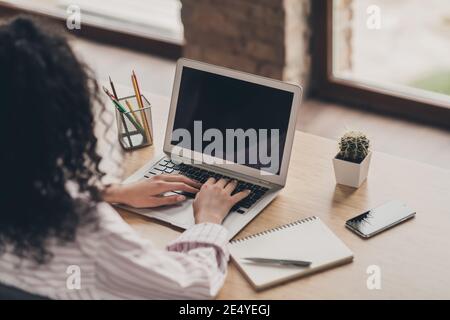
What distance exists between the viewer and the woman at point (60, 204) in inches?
49.8

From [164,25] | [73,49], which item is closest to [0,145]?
[73,49]

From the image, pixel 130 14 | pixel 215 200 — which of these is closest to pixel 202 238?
pixel 215 200

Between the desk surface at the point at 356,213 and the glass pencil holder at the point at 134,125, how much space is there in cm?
3

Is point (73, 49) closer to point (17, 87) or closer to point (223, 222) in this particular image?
point (17, 87)

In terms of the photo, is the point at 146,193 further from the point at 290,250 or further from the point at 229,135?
the point at 290,250

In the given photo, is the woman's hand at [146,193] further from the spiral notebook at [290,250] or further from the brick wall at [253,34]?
the brick wall at [253,34]

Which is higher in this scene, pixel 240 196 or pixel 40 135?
pixel 40 135

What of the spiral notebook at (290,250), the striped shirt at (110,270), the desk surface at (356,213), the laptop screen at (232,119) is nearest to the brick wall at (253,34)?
the desk surface at (356,213)

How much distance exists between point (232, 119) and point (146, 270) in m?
0.52

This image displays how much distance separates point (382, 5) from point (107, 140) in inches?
67.6

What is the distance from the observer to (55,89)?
1274 millimetres

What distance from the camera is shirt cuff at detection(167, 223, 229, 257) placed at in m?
1.50

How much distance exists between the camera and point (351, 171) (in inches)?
67.3
